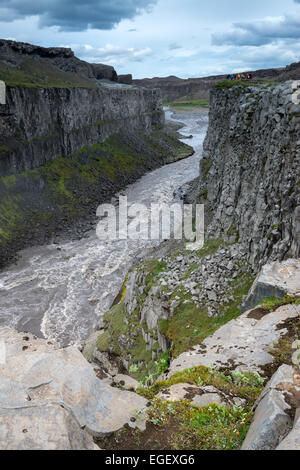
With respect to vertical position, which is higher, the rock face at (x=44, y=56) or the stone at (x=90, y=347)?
the rock face at (x=44, y=56)

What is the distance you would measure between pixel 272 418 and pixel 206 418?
1599 millimetres

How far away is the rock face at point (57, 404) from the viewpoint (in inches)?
251

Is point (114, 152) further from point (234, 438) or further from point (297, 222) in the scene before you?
point (234, 438)

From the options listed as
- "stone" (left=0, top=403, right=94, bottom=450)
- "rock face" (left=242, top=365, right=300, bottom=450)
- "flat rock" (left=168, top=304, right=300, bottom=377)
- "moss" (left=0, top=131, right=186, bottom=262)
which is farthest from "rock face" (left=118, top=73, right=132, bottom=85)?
"stone" (left=0, top=403, right=94, bottom=450)

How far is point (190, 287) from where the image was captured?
22.9 m

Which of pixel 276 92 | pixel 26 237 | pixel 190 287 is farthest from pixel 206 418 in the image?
pixel 26 237

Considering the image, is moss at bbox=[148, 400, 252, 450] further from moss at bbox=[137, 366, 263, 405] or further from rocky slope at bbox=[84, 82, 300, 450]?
moss at bbox=[137, 366, 263, 405]

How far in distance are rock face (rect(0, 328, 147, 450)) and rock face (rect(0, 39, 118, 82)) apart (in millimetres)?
105595

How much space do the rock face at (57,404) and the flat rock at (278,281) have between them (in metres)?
8.07

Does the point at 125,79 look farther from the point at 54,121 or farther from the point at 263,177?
the point at 263,177

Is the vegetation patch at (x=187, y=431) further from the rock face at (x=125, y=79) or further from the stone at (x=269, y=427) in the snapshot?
the rock face at (x=125, y=79)

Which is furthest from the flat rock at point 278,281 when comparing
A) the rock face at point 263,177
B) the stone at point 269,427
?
the stone at point 269,427

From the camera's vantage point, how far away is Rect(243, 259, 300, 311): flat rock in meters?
14.0

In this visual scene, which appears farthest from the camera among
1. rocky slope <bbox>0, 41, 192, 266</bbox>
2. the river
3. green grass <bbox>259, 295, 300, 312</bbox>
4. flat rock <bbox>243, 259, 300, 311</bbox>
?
rocky slope <bbox>0, 41, 192, 266</bbox>
